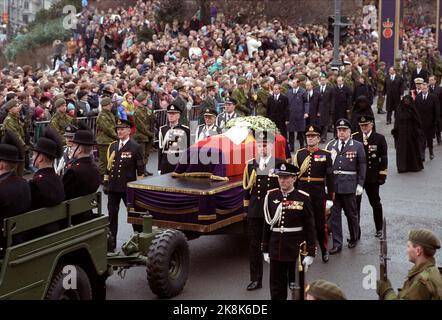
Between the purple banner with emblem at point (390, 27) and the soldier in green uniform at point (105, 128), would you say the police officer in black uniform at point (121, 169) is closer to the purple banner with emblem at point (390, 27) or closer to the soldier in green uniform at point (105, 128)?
the soldier in green uniform at point (105, 128)

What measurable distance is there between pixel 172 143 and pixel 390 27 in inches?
982

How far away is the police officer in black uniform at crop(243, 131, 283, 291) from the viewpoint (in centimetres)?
1085

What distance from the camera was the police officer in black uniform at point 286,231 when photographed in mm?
9656

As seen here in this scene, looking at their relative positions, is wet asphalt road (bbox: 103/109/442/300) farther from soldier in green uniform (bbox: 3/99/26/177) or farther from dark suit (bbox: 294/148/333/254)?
soldier in green uniform (bbox: 3/99/26/177)

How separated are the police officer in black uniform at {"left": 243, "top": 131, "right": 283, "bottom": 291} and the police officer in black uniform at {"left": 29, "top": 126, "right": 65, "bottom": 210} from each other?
2561 millimetres

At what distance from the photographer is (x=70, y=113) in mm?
18266

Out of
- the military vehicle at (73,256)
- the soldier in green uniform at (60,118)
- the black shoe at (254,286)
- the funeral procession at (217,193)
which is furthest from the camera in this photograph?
the soldier in green uniform at (60,118)

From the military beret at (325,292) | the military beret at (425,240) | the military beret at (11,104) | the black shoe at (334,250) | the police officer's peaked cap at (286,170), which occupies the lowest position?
the black shoe at (334,250)

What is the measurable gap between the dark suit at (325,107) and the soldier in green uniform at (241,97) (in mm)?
1896

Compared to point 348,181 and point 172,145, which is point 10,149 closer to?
point 348,181

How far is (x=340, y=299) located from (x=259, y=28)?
3409 cm

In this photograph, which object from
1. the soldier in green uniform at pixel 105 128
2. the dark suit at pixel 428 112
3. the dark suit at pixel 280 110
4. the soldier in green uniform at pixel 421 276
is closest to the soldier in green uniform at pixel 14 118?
the soldier in green uniform at pixel 105 128
